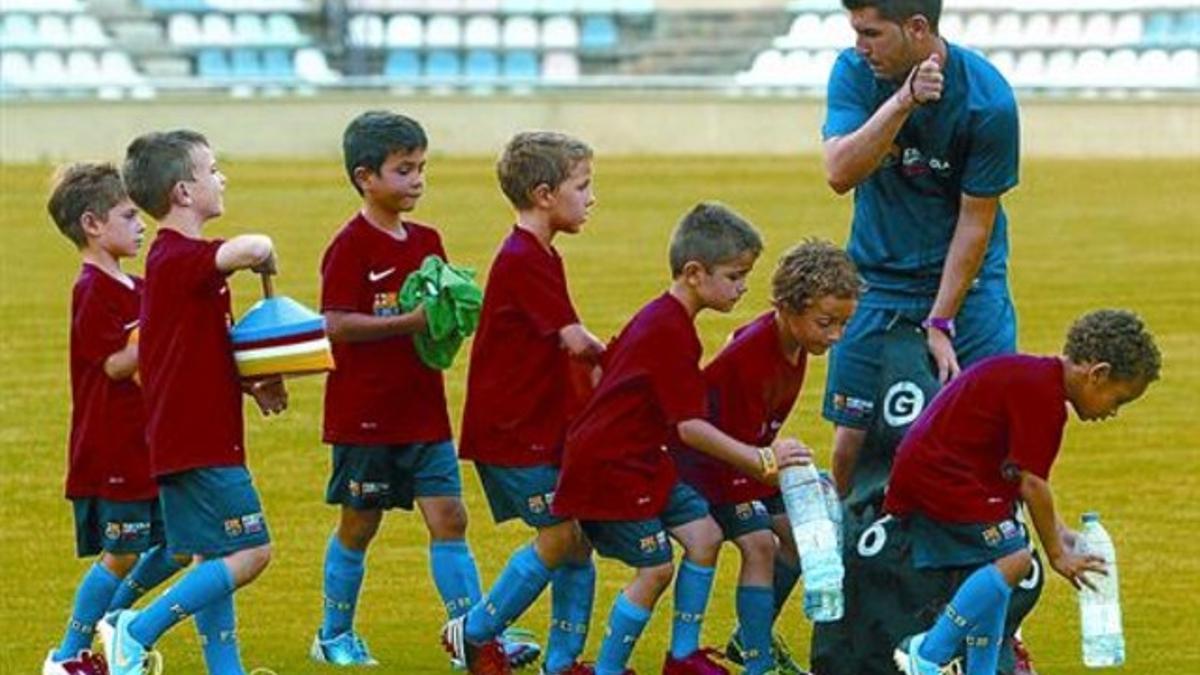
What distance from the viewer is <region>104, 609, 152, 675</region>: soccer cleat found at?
860cm

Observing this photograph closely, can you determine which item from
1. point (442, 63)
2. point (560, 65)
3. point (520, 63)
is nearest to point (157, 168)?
point (560, 65)

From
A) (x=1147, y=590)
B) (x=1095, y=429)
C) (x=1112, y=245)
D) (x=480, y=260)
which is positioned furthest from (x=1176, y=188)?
(x=1147, y=590)

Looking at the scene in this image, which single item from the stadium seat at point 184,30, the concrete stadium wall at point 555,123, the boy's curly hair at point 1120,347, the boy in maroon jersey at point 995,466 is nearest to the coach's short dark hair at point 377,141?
the boy in maroon jersey at point 995,466

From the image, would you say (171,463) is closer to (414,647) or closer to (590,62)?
(414,647)

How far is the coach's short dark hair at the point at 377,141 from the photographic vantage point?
9.28m

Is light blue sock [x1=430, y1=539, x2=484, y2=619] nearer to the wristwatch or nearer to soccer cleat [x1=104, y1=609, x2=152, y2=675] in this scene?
soccer cleat [x1=104, y1=609, x2=152, y2=675]

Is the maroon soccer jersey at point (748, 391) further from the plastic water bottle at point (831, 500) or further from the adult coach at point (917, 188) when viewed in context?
the adult coach at point (917, 188)

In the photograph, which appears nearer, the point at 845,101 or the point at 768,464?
the point at 768,464

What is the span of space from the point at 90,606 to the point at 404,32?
143 feet

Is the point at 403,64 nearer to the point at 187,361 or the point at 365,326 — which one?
the point at 365,326

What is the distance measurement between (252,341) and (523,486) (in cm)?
97

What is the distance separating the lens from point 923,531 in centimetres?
852

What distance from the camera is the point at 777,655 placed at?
915cm

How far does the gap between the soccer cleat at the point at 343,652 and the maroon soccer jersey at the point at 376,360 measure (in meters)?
0.64
